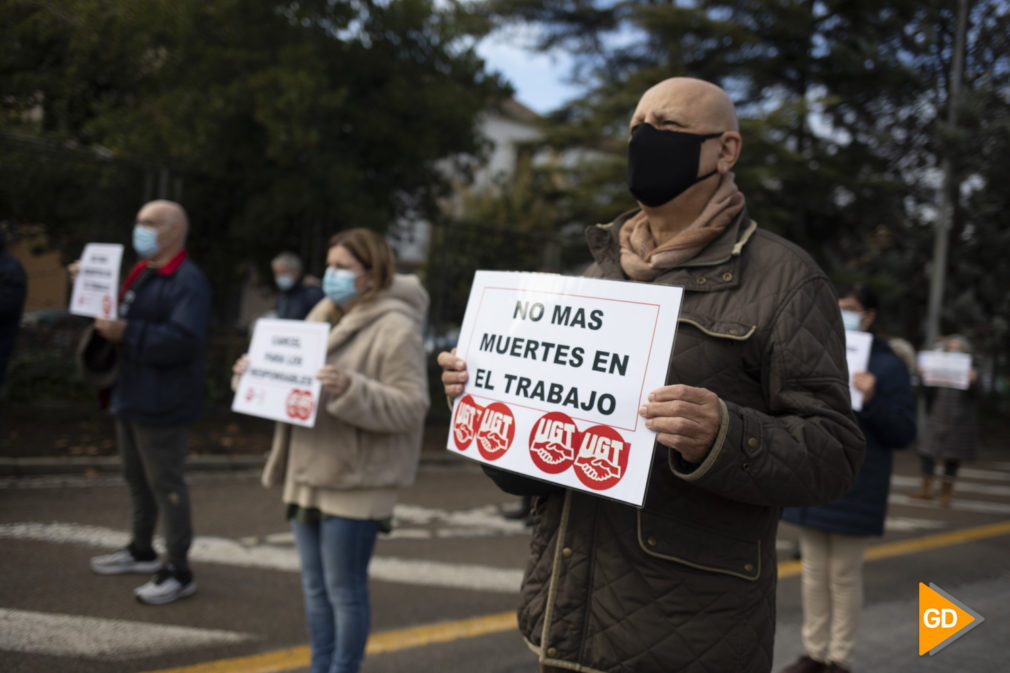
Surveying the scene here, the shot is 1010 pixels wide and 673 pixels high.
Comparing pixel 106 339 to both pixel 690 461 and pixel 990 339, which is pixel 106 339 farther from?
pixel 990 339

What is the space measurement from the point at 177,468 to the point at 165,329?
A: 0.77 m

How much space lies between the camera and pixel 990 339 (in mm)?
15469

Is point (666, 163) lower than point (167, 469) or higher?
higher

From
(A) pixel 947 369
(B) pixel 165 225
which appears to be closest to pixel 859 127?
(A) pixel 947 369

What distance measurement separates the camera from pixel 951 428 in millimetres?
9188

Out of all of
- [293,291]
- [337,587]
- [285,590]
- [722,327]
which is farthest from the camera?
[293,291]

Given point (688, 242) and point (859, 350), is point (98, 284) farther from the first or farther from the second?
point (859, 350)

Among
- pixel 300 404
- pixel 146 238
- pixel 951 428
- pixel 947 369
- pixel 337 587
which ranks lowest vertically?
pixel 337 587

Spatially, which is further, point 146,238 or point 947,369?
point 947,369

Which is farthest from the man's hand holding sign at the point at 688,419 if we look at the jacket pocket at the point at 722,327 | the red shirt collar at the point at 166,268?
the red shirt collar at the point at 166,268

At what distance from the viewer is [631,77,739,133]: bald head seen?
6.44ft

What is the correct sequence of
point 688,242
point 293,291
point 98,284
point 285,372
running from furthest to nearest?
point 293,291
point 98,284
point 285,372
point 688,242

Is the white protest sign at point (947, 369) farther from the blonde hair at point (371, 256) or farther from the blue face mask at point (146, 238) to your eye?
the blue face mask at point (146, 238)

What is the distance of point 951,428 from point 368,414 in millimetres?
8310
